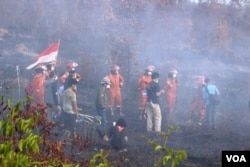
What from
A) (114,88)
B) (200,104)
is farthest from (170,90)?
(114,88)

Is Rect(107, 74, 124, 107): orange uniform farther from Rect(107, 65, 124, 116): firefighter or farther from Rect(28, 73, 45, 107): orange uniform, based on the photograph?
Rect(28, 73, 45, 107): orange uniform

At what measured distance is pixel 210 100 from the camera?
10.5 metres

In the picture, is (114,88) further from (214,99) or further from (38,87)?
(214,99)

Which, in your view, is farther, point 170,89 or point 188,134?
point 170,89

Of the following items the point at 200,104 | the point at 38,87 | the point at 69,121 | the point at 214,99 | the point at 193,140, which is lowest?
the point at 193,140

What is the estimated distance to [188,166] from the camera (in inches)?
280

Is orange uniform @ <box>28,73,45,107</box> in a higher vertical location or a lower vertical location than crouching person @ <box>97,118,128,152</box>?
higher

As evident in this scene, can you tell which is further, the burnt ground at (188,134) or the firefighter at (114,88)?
the firefighter at (114,88)

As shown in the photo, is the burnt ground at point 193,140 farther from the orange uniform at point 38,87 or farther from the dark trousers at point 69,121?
the orange uniform at point 38,87

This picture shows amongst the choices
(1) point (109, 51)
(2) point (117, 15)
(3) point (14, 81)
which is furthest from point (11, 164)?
(2) point (117, 15)

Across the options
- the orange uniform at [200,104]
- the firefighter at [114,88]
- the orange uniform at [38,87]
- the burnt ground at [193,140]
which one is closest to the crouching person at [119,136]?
the burnt ground at [193,140]

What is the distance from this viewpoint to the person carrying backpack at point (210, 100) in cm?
1049

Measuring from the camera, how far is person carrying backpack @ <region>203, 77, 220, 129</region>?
34.4 ft

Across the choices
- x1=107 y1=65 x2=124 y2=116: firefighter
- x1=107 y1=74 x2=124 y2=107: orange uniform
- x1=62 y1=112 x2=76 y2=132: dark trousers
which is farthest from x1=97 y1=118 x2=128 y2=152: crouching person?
x1=107 y1=74 x2=124 y2=107: orange uniform
